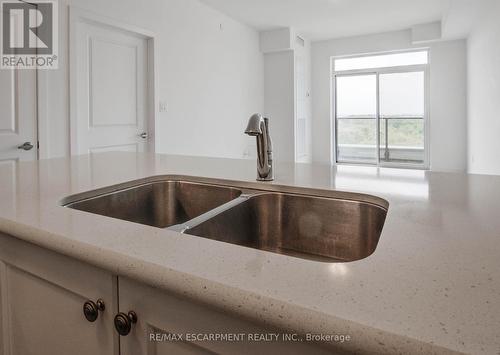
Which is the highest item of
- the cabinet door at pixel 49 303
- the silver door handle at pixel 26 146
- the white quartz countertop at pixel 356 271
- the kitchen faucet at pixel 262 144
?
the silver door handle at pixel 26 146

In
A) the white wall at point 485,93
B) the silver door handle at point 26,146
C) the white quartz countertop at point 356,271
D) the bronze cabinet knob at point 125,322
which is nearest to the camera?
the white quartz countertop at point 356,271

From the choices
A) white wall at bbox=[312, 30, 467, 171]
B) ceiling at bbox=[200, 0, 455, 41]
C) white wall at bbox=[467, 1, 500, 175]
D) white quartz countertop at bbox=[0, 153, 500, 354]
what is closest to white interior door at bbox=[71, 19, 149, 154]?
ceiling at bbox=[200, 0, 455, 41]

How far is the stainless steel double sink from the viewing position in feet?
2.98

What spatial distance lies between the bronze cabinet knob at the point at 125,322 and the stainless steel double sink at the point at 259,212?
0.26m

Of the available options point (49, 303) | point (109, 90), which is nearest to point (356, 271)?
point (49, 303)

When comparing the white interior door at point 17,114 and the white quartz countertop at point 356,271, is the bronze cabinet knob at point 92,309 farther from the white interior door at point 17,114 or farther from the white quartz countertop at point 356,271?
the white interior door at point 17,114

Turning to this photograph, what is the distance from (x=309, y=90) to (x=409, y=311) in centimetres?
663

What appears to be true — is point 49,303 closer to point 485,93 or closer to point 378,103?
point 485,93

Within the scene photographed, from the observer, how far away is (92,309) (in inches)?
22.9

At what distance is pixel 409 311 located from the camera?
366mm

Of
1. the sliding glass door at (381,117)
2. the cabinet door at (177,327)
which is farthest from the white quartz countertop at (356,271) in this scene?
the sliding glass door at (381,117)

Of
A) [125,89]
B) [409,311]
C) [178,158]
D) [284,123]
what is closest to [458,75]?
[284,123]

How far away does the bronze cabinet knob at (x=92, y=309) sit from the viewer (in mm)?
576

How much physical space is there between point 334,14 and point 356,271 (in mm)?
5229
